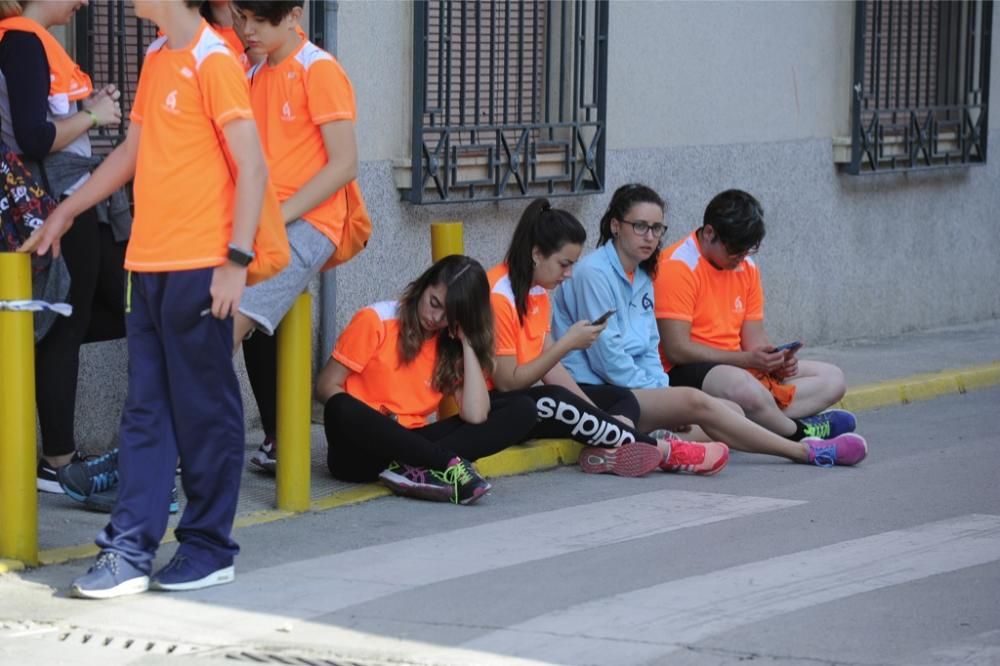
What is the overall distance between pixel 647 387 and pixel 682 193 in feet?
9.37

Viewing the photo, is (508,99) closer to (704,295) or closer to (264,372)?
(704,295)

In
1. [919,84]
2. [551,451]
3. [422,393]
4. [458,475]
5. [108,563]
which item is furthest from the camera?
[919,84]

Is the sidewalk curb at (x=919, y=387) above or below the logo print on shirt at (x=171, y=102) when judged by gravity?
below

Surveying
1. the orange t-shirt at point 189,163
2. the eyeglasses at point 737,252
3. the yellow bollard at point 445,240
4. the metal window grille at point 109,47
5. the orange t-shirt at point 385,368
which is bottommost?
the orange t-shirt at point 385,368

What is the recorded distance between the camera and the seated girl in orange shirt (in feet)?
24.8

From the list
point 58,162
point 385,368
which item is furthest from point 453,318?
point 58,162

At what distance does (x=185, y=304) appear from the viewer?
593cm

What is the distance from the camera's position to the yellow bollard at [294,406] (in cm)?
720

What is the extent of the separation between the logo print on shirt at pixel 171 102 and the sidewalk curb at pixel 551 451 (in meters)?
1.58

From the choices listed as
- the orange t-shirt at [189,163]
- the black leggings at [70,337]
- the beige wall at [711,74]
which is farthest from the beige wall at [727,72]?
the orange t-shirt at [189,163]

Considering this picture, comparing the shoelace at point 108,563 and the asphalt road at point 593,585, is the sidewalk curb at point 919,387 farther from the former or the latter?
the shoelace at point 108,563

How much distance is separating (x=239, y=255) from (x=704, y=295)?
368 centimetres

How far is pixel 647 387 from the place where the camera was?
8703 millimetres

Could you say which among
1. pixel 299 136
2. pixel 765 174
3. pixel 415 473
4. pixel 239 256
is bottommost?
pixel 415 473
